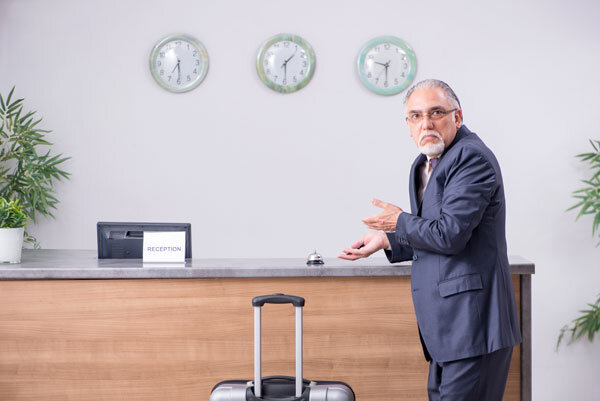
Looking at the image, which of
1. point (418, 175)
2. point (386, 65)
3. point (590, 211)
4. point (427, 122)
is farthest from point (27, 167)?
point (590, 211)

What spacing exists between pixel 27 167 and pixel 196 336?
223cm

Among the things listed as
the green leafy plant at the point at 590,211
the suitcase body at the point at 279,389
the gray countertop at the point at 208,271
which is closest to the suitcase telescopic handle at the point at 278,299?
the suitcase body at the point at 279,389

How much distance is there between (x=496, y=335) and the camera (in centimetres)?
167

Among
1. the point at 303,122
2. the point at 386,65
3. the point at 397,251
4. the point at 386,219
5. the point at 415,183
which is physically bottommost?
the point at 397,251

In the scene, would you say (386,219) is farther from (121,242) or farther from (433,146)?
(121,242)

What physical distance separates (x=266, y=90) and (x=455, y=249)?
274 centimetres

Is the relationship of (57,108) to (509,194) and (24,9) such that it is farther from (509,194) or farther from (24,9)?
(509,194)

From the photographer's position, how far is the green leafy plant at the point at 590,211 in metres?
3.85

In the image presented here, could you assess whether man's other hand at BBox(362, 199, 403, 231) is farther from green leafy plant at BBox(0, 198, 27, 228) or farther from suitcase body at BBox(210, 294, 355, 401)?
green leafy plant at BBox(0, 198, 27, 228)

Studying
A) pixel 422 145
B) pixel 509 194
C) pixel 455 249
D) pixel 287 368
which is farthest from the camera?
pixel 509 194

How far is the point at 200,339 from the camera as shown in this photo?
233 centimetres

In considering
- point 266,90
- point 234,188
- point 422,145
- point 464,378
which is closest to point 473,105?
point 266,90

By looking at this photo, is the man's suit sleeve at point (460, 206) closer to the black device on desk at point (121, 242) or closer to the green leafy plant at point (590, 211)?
the black device on desk at point (121, 242)

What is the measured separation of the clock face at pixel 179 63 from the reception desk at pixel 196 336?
6.96 ft
